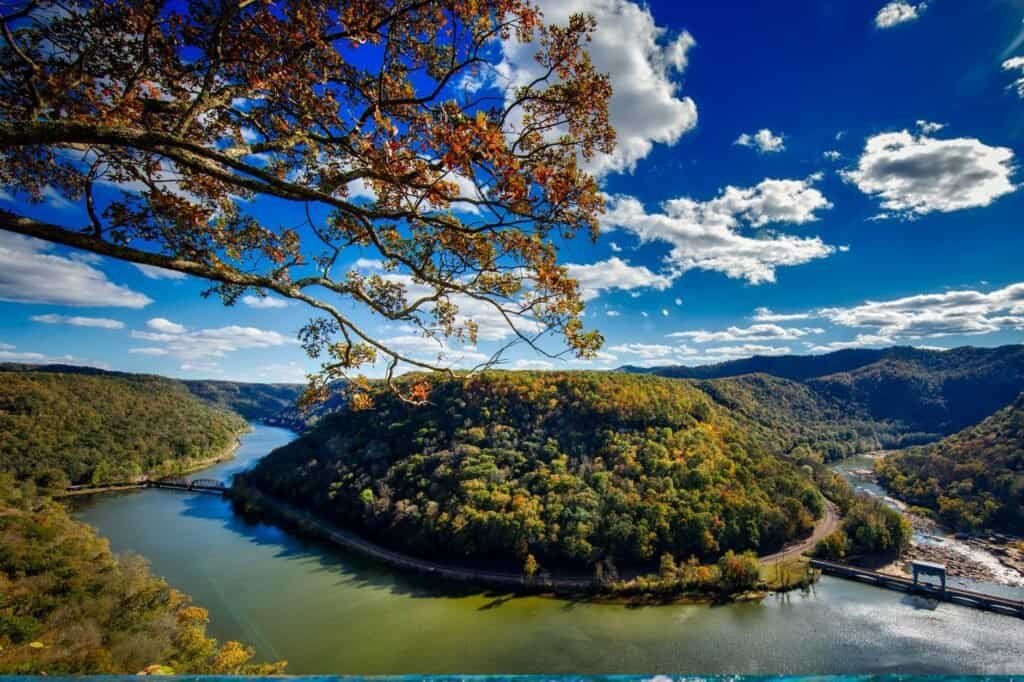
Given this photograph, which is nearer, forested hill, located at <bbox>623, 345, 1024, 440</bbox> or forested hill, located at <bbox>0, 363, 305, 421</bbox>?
forested hill, located at <bbox>623, 345, 1024, 440</bbox>

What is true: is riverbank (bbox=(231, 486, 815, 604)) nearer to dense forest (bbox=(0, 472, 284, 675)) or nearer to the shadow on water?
the shadow on water

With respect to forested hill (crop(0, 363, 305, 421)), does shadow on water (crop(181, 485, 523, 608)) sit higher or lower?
lower

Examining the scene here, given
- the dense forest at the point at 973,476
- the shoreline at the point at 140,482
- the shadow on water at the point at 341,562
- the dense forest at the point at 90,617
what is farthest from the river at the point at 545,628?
the shoreline at the point at 140,482

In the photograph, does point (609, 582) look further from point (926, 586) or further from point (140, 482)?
point (140, 482)

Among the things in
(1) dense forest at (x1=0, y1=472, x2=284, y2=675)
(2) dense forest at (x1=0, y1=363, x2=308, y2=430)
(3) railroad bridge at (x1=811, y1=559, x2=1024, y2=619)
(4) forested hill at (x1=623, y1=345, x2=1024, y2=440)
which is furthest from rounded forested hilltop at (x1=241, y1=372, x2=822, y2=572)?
(2) dense forest at (x1=0, y1=363, x2=308, y2=430)

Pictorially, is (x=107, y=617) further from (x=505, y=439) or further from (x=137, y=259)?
(x=505, y=439)

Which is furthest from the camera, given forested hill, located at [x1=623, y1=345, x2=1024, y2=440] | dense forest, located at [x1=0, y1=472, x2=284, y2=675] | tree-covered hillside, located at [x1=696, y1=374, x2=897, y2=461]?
forested hill, located at [x1=623, y1=345, x2=1024, y2=440]

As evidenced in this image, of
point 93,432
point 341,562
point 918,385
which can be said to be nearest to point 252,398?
point 93,432
